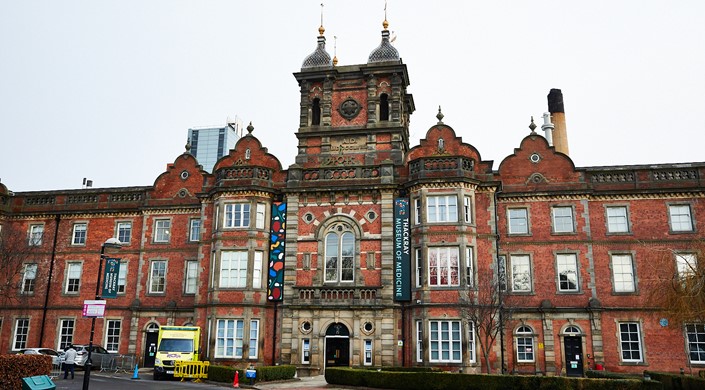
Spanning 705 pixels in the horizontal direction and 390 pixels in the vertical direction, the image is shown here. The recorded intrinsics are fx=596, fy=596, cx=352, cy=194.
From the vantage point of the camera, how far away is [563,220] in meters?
35.5

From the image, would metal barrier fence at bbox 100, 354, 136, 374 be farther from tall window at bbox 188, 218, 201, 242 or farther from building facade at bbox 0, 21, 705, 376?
tall window at bbox 188, 218, 201, 242

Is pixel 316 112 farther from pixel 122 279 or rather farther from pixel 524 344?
pixel 524 344

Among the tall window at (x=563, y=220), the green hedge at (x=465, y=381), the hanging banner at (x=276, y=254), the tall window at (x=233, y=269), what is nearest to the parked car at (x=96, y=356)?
the tall window at (x=233, y=269)

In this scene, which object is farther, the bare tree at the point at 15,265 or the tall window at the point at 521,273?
the bare tree at the point at 15,265

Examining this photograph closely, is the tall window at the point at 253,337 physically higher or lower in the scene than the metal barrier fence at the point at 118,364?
higher

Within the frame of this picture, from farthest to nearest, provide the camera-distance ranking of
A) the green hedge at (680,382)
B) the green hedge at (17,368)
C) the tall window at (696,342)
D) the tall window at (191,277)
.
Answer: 1. the tall window at (191,277)
2. the tall window at (696,342)
3. the green hedge at (680,382)
4. the green hedge at (17,368)

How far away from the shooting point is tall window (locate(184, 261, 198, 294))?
3850 cm

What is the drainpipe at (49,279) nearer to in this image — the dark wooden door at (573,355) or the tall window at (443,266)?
the tall window at (443,266)

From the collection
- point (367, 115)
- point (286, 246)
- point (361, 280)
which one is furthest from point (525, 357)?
point (367, 115)

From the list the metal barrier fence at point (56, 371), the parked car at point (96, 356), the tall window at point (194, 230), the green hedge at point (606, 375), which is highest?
the tall window at point (194, 230)

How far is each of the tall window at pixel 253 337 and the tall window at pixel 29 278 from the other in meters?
17.4

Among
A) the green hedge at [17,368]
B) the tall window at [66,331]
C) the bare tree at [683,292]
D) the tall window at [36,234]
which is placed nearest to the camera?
the green hedge at [17,368]

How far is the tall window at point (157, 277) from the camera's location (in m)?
39.2

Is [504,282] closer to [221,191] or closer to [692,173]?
[692,173]
